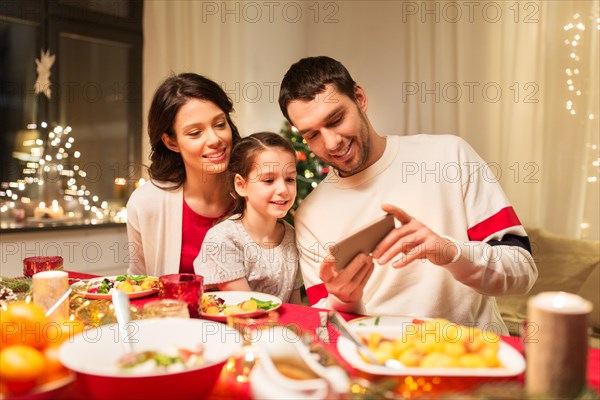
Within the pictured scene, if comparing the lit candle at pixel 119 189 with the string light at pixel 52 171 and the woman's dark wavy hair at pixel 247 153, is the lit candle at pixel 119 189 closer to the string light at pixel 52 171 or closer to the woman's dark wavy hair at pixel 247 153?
the string light at pixel 52 171

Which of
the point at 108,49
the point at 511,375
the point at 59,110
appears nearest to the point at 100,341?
the point at 511,375

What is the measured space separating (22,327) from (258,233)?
1.15 metres

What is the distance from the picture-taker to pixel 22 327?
957 millimetres

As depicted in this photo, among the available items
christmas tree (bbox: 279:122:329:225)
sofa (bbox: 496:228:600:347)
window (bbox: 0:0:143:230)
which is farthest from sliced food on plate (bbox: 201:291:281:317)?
window (bbox: 0:0:143:230)

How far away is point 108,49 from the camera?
4.85 meters

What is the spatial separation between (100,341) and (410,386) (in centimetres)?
57

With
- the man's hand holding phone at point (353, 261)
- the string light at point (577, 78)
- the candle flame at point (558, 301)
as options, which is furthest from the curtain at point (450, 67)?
the candle flame at point (558, 301)

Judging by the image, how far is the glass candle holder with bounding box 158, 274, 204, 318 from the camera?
134cm

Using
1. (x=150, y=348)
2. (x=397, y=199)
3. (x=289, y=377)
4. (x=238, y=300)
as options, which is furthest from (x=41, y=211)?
(x=289, y=377)

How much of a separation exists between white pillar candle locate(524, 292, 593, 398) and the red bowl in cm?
50

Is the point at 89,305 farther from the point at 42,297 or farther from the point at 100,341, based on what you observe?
the point at 100,341

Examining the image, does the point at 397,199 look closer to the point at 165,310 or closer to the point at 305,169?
the point at 165,310

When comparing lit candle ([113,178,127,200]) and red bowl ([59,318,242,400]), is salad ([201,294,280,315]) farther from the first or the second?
lit candle ([113,178,127,200])

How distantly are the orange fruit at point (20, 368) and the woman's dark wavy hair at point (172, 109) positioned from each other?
4.93 ft
